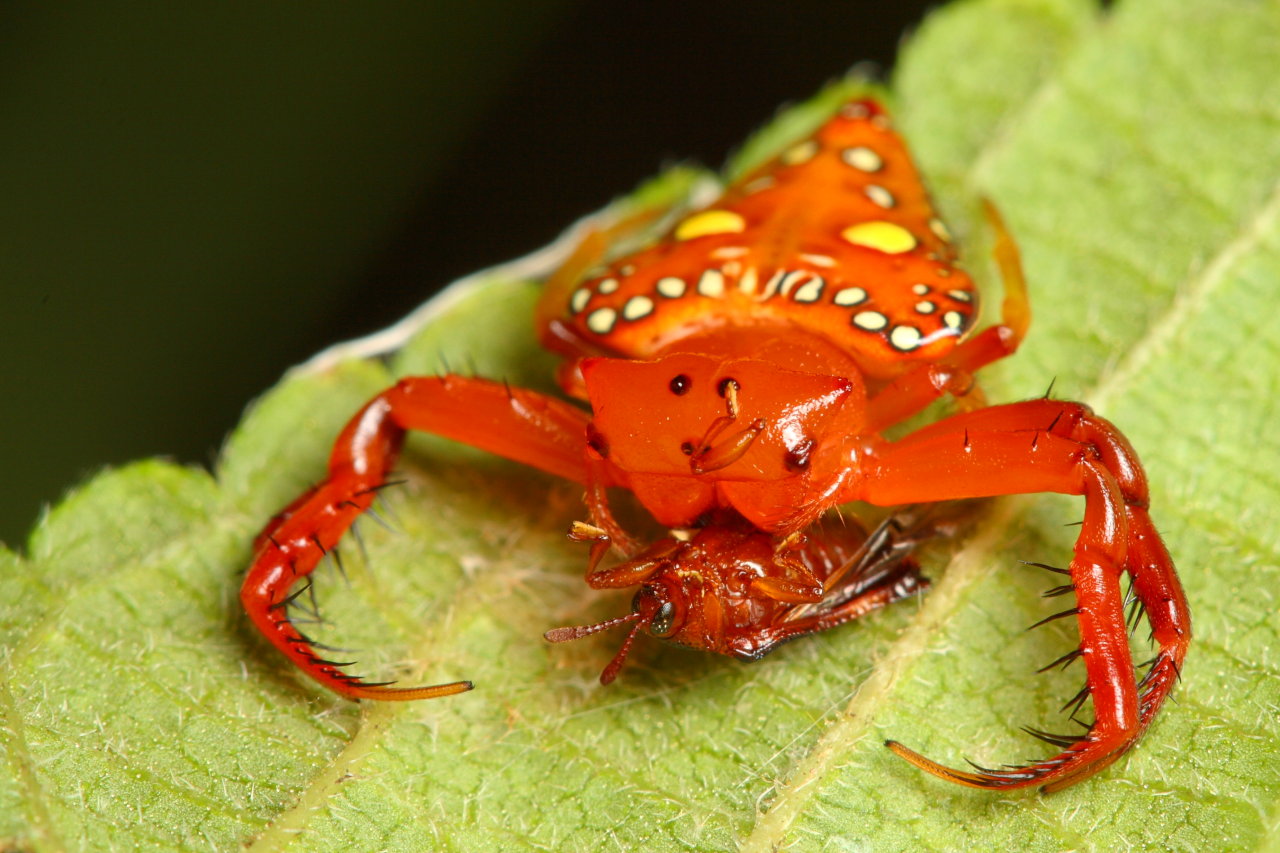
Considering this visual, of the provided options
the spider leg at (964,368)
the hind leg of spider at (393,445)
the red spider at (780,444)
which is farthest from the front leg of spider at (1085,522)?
the hind leg of spider at (393,445)

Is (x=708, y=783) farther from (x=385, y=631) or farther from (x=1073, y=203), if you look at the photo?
(x=1073, y=203)

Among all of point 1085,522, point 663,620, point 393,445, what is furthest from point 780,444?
point 393,445

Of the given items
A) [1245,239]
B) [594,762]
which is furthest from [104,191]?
[1245,239]

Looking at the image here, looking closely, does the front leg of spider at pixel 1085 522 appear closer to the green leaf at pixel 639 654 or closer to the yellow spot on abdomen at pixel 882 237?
the green leaf at pixel 639 654

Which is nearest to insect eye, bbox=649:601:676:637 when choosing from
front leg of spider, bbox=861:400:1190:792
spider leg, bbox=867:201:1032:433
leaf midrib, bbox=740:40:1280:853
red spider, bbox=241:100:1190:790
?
red spider, bbox=241:100:1190:790

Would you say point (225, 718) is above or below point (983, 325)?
above

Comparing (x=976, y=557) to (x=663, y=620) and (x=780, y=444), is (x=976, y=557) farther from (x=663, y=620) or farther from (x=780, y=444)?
(x=663, y=620)
